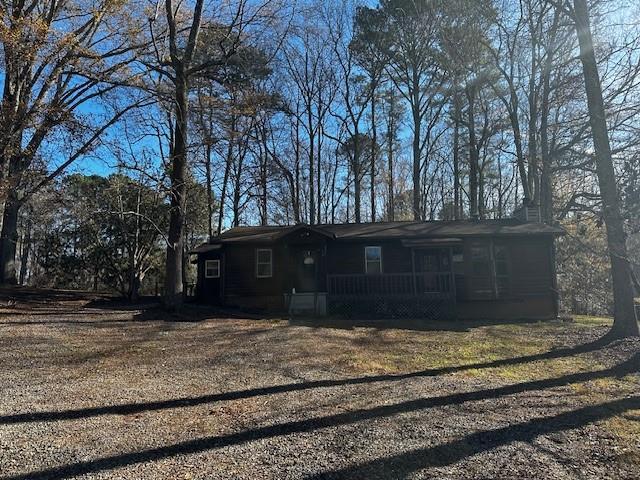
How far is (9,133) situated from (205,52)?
8.51m

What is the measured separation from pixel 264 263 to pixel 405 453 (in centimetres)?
1432

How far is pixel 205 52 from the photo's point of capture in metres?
18.5

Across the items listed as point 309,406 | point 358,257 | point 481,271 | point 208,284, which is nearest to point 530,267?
point 481,271

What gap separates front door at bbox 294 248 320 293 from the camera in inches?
699

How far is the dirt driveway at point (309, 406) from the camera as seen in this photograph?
3.92 m

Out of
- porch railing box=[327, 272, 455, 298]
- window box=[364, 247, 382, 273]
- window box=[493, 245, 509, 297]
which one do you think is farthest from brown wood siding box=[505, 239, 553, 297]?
window box=[364, 247, 382, 273]

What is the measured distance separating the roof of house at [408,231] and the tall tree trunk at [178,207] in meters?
3.73

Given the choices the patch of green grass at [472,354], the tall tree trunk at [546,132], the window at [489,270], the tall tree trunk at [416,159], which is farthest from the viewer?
the tall tree trunk at [416,159]

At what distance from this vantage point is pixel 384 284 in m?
16.3

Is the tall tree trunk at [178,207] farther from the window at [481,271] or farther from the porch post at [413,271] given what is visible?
the window at [481,271]

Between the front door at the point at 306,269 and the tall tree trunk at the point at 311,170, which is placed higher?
the tall tree trunk at the point at 311,170

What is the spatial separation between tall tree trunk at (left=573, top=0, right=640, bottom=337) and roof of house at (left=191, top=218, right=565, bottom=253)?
206 inches

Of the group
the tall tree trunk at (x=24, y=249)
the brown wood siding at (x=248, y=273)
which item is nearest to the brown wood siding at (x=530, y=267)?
the brown wood siding at (x=248, y=273)

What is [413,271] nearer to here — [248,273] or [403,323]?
[403,323]
